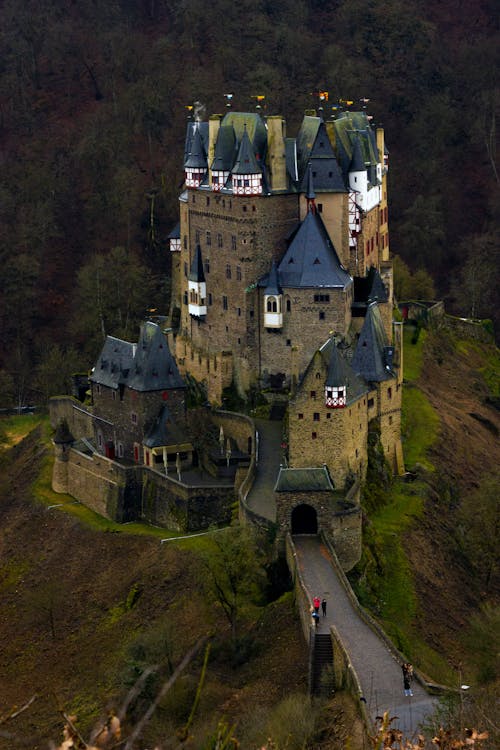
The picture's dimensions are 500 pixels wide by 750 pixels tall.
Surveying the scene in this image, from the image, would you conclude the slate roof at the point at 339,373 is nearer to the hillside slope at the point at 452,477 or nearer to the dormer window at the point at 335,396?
the dormer window at the point at 335,396

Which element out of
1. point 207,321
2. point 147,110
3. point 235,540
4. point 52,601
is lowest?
point 52,601

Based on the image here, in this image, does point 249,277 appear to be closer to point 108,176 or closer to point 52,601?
point 52,601

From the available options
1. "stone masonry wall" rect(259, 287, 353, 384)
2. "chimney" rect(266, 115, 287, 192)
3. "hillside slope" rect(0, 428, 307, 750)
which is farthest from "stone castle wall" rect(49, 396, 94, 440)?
"chimney" rect(266, 115, 287, 192)


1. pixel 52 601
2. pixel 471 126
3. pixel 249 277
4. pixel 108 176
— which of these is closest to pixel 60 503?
pixel 52 601

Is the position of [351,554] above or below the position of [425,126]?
below

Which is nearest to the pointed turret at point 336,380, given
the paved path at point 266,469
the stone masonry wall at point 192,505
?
the paved path at point 266,469

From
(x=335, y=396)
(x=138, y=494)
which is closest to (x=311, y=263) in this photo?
(x=335, y=396)

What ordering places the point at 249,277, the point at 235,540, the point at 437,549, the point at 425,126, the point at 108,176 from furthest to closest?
1. the point at 425,126
2. the point at 108,176
3. the point at 249,277
4. the point at 437,549
5. the point at 235,540
